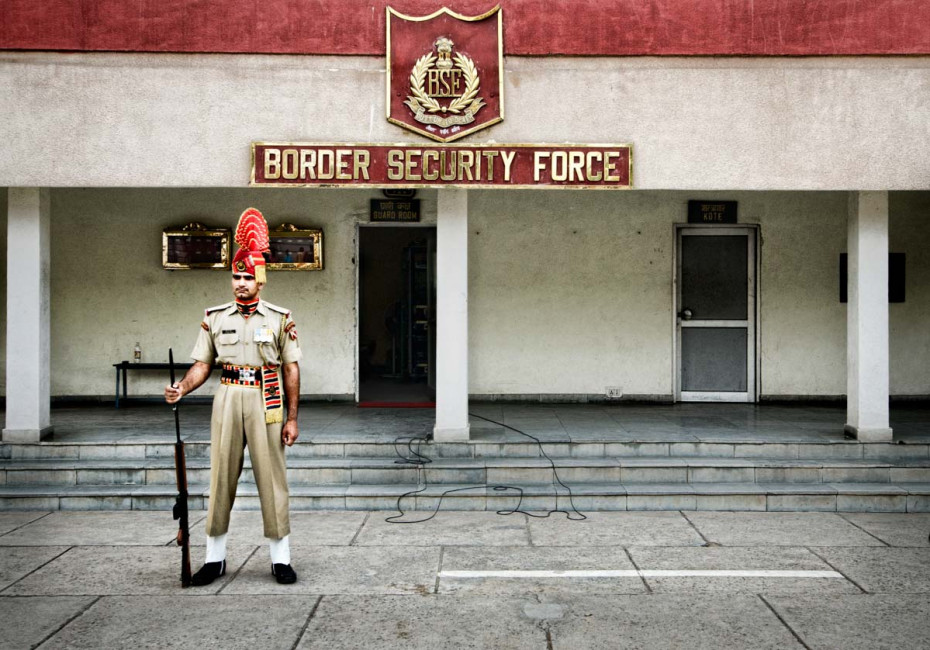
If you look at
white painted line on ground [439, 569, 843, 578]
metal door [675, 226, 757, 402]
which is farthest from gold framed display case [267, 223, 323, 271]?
white painted line on ground [439, 569, 843, 578]

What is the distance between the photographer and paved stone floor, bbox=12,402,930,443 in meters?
8.87

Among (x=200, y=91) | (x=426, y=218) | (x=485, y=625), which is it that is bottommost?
(x=485, y=625)

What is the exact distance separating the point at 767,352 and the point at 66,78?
30.5ft

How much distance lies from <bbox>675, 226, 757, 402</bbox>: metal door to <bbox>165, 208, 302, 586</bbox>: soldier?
23.5ft

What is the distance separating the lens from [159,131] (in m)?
8.33

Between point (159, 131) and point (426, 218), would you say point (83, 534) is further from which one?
point (426, 218)

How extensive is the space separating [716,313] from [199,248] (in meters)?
7.27

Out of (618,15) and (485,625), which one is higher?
(618,15)

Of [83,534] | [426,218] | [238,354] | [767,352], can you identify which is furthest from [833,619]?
[426,218]

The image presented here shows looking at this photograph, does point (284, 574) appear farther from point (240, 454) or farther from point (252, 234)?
point (252, 234)

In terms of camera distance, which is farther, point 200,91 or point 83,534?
point 200,91

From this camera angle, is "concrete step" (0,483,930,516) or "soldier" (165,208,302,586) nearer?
"soldier" (165,208,302,586)

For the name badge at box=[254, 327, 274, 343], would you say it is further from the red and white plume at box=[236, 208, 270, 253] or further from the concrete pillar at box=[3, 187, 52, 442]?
the concrete pillar at box=[3, 187, 52, 442]

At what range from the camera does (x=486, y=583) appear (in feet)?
18.7
